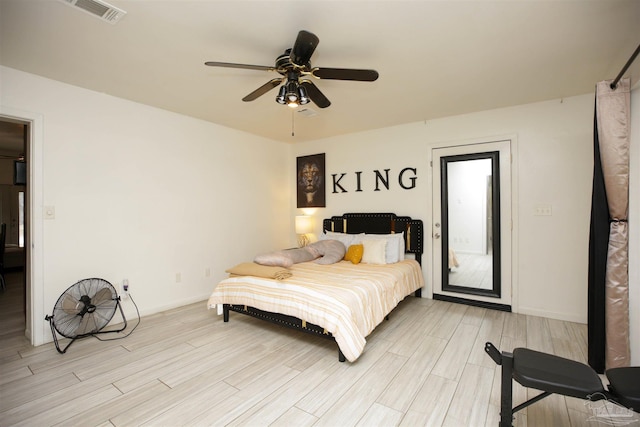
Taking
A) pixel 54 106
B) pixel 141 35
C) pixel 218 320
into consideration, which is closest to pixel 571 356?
pixel 218 320

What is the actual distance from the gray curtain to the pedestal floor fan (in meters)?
4.39

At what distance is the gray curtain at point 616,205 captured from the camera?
2.06 meters

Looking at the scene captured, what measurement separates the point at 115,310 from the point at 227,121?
109 inches

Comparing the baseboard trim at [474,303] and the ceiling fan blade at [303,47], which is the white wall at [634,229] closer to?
the baseboard trim at [474,303]

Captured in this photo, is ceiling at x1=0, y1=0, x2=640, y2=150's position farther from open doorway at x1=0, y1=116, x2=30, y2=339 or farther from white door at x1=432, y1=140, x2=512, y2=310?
open doorway at x1=0, y1=116, x2=30, y2=339

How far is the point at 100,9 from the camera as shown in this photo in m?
1.84

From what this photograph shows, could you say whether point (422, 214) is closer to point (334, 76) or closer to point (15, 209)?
point (334, 76)

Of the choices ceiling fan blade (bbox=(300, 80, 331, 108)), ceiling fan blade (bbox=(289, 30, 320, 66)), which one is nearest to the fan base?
ceiling fan blade (bbox=(300, 80, 331, 108))

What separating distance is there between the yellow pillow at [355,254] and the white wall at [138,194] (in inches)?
68.9

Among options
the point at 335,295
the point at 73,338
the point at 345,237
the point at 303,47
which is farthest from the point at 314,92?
the point at 73,338

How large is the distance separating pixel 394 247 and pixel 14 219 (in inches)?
356

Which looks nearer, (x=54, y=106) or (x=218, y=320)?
(x=54, y=106)

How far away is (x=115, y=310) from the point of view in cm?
303

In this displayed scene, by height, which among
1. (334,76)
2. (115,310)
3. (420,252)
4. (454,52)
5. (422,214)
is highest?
(454,52)
